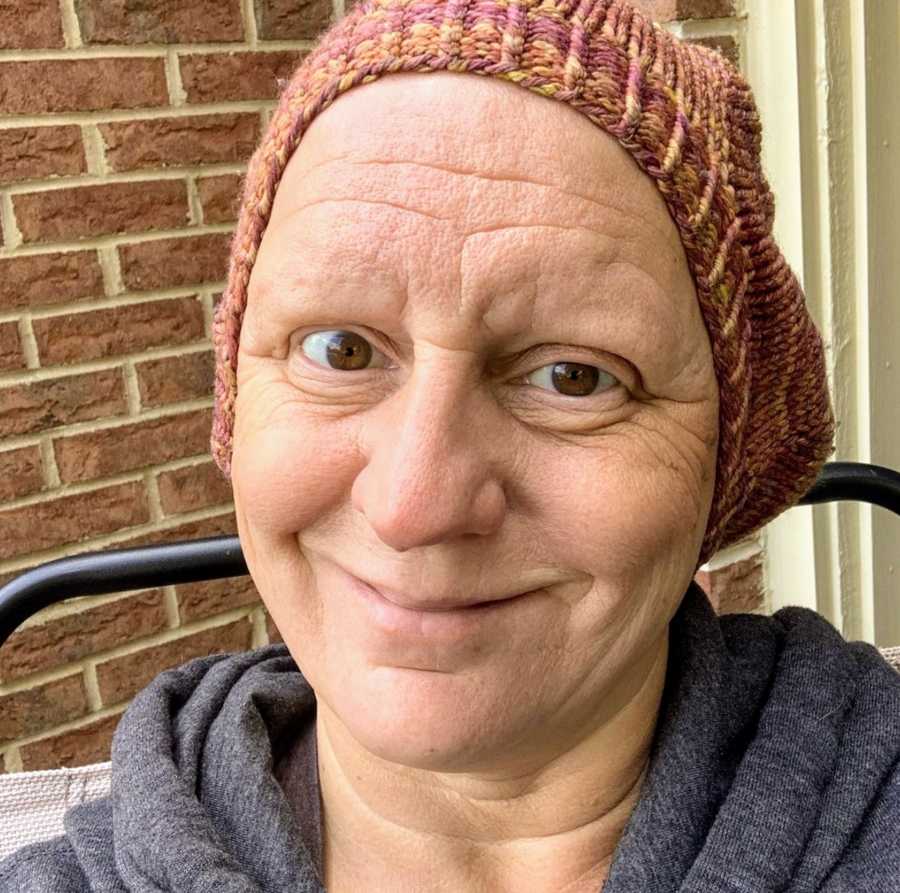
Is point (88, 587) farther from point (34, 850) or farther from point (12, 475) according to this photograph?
point (12, 475)

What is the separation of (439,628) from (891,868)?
0.46m

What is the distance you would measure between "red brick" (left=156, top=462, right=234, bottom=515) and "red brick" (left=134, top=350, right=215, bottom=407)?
0.53 ft

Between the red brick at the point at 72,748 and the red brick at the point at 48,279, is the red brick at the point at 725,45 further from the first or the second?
the red brick at the point at 72,748

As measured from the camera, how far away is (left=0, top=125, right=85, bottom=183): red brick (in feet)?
6.39

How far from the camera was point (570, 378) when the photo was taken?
0.87m

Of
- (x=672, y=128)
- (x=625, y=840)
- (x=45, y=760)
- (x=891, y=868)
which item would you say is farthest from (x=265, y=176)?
(x=45, y=760)

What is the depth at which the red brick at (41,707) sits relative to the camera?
2.09 metres

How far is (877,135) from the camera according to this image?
184 cm

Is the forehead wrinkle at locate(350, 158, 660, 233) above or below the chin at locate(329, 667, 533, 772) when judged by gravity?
above

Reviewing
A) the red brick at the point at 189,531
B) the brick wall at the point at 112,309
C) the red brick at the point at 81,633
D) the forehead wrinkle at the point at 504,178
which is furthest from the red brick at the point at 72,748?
the forehead wrinkle at the point at 504,178

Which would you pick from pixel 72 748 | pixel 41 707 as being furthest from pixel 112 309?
pixel 72 748

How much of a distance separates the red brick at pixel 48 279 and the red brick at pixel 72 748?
A: 35.9 inches

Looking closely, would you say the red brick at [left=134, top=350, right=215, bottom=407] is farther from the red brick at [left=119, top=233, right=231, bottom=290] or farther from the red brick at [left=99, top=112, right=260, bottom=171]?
the red brick at [left=99, top=112, right=260, bottom=171]

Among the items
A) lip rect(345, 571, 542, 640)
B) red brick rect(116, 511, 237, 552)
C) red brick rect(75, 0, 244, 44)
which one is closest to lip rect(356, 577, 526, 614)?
lip rect(345, 571, 542, 640)
